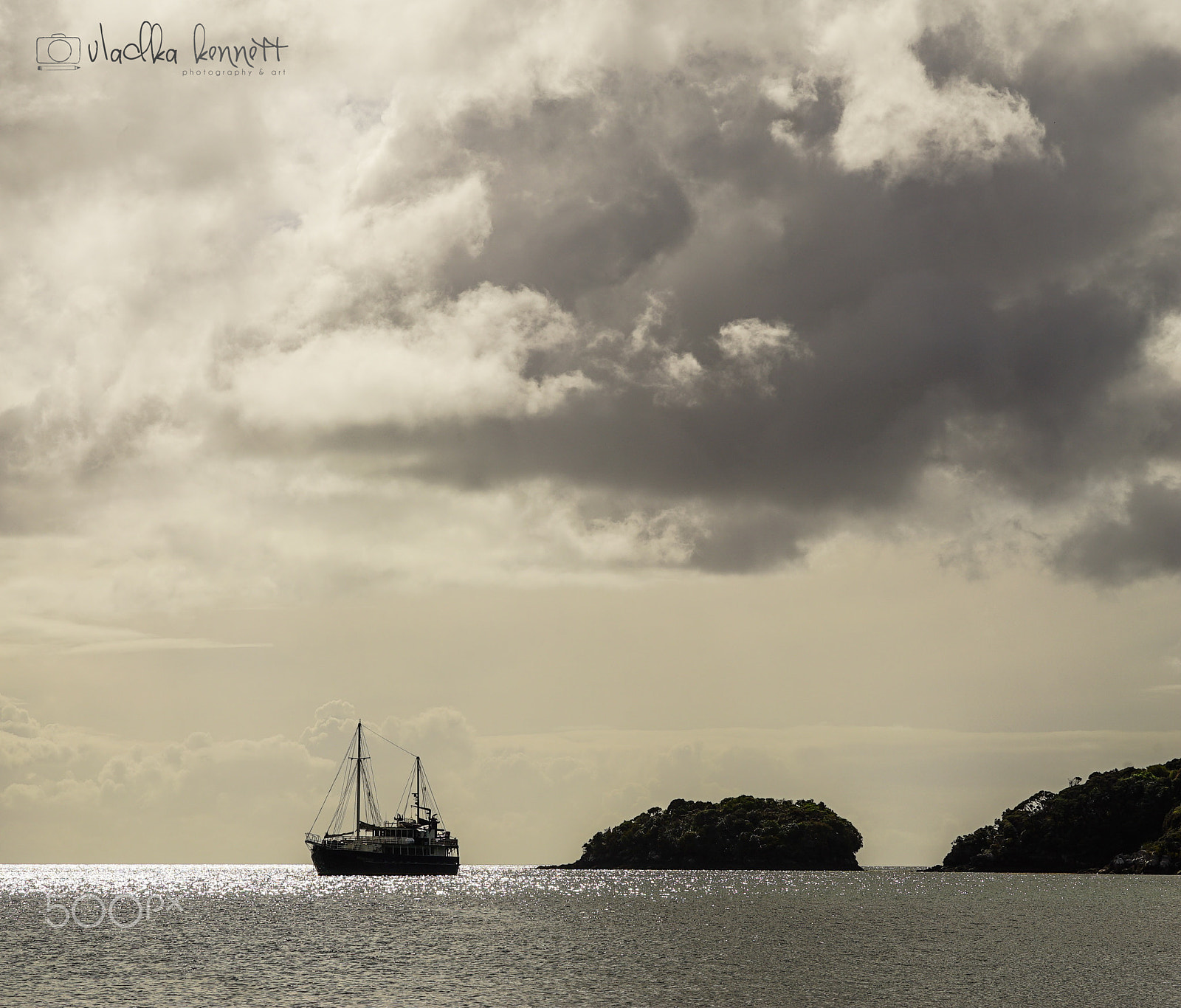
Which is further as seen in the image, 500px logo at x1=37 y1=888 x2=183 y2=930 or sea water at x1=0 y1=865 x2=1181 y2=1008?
500px logo at x1=37 y1=888 x2=183 y2=930

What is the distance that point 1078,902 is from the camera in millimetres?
154375

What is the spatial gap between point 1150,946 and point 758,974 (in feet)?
112

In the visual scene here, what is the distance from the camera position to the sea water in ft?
226

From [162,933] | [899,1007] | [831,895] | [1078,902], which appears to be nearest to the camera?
[899,1007]

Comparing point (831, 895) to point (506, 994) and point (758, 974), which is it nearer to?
point (758, 974)

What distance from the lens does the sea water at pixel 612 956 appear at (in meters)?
68.8

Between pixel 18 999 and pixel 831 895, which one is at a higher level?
pixel 18 999

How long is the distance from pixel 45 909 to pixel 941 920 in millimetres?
128530

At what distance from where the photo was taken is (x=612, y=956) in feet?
311

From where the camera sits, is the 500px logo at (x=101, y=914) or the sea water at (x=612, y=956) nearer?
the sea water at (x=612, y=956)

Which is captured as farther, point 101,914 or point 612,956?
point 101,914

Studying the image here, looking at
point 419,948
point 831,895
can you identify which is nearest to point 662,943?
point 419,948

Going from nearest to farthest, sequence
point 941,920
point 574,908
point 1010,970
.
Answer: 1. point 1010,970
2. point 941,920
3. point 574,908

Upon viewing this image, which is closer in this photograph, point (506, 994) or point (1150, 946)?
point (506, 994)
